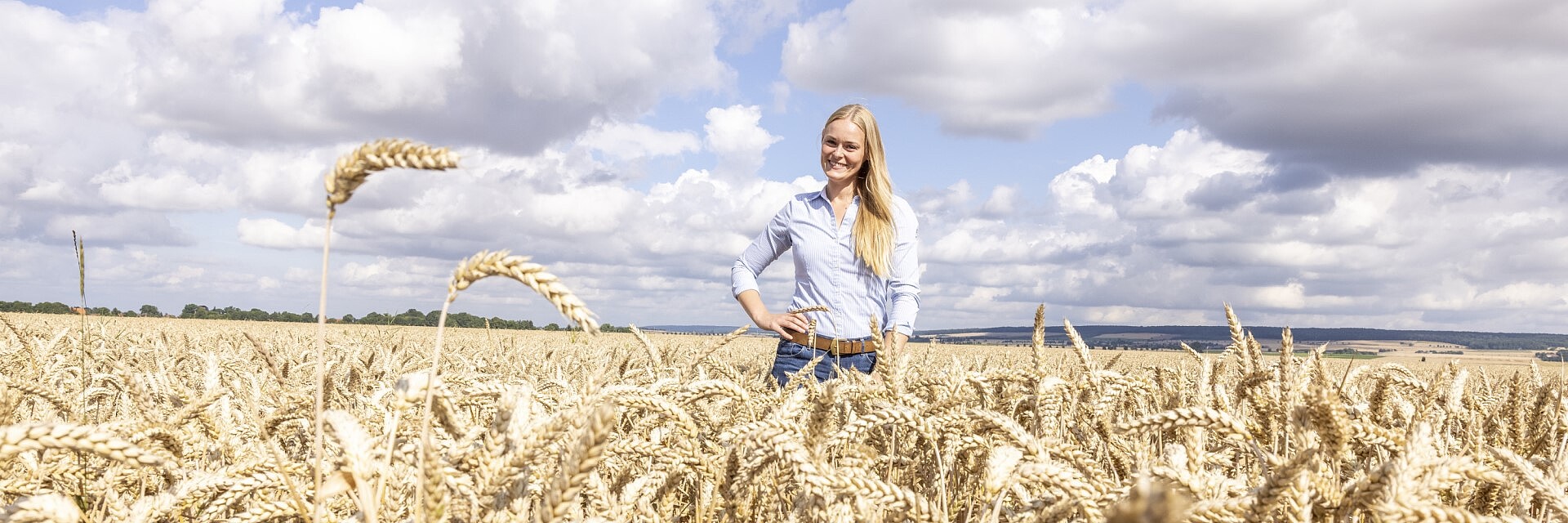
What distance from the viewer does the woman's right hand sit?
4746 millimetres

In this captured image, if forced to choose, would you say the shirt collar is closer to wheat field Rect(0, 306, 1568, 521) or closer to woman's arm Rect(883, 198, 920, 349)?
woman's arm Rect(883, 198, 920, 349)

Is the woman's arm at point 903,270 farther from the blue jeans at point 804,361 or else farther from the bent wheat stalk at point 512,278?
the bent wheat stalk at point 512,278

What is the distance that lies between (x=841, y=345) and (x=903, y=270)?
614mm

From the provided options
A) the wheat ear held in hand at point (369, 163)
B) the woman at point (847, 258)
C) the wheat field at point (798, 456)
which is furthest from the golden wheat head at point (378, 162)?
the woman at point (847, 258)

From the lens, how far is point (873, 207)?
17.1 feet

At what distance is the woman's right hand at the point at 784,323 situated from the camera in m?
4.75

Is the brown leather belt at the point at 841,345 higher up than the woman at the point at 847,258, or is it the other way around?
the woman at the point at 847,258

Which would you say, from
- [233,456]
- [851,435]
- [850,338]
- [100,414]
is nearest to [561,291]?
[851,435]

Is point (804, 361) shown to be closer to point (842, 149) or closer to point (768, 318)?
point (768, 318)

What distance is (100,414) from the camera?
4.63 metres

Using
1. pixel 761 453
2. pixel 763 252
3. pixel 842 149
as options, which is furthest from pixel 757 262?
pixel 761 453

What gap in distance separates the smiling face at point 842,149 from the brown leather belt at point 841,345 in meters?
0.94

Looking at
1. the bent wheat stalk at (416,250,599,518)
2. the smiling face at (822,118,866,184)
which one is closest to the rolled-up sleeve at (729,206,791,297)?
the smiling face at (822,118,866,184)

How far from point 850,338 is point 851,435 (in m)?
3.10
